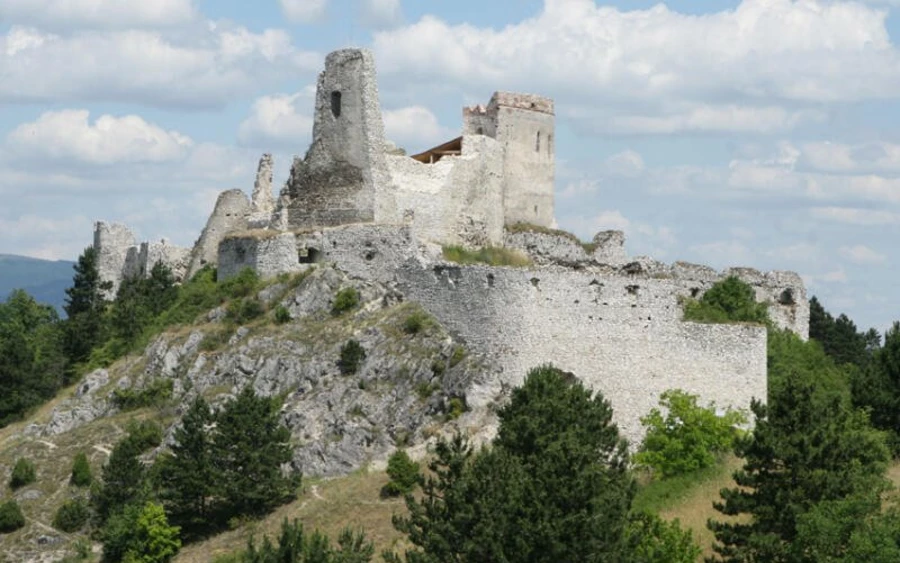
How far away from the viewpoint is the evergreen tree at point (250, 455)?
5459cm

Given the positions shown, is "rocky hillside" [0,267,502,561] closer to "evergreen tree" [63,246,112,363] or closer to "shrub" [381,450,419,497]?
"shrub" [381,450,419,497]

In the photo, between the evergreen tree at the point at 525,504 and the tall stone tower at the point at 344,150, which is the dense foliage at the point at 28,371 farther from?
the evergreen tree at the point at 525,504

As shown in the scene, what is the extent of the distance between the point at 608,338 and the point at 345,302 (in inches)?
394

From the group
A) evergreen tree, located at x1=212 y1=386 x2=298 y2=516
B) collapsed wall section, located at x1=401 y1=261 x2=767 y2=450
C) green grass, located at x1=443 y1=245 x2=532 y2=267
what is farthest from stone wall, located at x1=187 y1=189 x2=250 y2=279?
collapsed wall section, located at x1=401 y1=261 x2=767 y2=450

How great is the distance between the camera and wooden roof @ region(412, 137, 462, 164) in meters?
68.5

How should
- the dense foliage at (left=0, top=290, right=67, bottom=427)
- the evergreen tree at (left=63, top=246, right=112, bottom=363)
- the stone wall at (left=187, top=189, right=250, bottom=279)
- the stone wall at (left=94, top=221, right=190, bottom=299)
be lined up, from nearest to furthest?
the dense foliage at (left=0, top=290, right=67, bottom=427)
the evergreen tree at (left=63, top=246, right=112, bottom=363)
the stone wall at (left=187, top=189, right=250, bottom=279)
the stone wall at (left=94, top=221, right=190, bottom=299)

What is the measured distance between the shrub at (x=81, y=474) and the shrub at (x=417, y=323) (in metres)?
11.8

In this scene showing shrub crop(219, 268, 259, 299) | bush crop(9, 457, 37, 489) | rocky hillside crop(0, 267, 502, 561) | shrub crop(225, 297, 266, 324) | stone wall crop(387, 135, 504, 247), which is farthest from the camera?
stone wall crop(387, 135, 504, 247)

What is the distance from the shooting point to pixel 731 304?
228ft

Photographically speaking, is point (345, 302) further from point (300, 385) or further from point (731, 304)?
point (731, 304)

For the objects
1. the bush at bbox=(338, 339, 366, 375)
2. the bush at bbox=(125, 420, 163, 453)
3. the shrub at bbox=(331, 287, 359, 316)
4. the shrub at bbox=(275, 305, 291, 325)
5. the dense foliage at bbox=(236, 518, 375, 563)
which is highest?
the shrub at bbox=(331, 287, 359, 316)

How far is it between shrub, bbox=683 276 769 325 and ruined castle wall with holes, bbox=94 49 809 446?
122 cm

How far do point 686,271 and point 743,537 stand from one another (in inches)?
1190

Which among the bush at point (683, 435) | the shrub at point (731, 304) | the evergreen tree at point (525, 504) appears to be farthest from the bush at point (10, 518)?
the shrub at point (731, 304)
